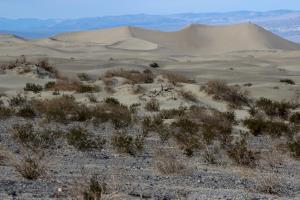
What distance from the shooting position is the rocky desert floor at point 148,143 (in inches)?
364

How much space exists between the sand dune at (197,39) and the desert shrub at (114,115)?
9281 centimetres

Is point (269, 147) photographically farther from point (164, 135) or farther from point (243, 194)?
point (243, 194)

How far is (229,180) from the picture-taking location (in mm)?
10688

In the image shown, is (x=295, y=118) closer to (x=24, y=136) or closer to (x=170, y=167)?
(x=24, y=136)

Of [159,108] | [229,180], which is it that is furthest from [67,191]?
[159,108]

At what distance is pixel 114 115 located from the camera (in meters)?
21.2

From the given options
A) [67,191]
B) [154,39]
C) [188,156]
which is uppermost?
[67,191]

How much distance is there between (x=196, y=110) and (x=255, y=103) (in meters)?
Result: 5.62

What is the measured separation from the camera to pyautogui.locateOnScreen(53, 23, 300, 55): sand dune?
12306 cm

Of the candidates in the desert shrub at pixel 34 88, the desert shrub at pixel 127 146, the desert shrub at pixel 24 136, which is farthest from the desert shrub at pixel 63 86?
the desert shrub at pixel 127 146

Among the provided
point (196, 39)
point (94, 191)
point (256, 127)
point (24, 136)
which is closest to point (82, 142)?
point (24, 136)

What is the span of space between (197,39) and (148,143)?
116 m

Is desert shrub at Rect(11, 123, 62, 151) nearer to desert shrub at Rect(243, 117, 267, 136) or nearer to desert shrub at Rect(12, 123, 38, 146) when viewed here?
desert shrub at Rect(12, 123, 38, 146)

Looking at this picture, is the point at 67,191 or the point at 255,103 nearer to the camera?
the point at 67,191
